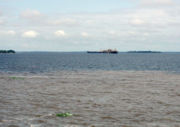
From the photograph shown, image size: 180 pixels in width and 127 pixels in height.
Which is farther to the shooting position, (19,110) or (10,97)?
(10,97)

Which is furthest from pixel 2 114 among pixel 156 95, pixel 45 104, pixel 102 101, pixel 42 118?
pixel 156 95

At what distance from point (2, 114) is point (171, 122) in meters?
13.3

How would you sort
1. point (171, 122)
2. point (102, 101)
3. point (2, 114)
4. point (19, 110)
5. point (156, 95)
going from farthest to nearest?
point (156, 95)
point (102, 101)
point (19, 110)
point (2, 114)
point (171, 122)

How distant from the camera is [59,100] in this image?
30.2 meters

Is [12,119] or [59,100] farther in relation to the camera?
[59,100]

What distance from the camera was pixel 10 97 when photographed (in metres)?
31.9

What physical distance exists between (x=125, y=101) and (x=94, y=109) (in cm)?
528

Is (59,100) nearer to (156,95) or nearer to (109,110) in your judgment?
(109,110)

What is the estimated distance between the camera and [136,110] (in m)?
25.5

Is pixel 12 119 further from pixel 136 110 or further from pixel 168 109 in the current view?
pixel 168 109

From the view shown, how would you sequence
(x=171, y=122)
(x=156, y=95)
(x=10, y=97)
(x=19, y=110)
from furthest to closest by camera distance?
(x=156, y=95)
(x=10, y=97)
(x=19, y=110)
(x=171, y=122)

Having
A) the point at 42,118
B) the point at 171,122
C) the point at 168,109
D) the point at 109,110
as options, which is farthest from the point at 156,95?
the point at 42,118

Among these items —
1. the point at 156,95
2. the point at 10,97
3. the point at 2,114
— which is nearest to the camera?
the point at 2,114

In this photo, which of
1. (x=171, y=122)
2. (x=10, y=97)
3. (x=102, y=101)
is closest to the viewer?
(x=171, y=122)
